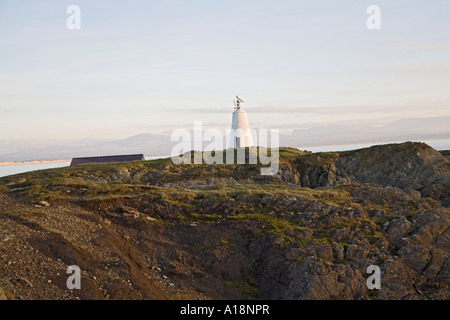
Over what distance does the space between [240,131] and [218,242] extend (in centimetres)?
3238

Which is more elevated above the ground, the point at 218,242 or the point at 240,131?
the point at 240,131

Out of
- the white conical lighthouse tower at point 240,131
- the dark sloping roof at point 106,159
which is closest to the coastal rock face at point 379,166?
the white conical lighthouse tower at point 240,131

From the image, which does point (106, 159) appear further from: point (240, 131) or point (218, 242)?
point (218, 242)

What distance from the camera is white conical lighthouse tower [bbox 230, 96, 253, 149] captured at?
174 feet

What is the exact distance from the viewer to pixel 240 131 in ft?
175

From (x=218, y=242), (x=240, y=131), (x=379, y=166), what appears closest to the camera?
(x=218, y=242)

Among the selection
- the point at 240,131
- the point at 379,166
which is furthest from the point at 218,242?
the point at 240,131
